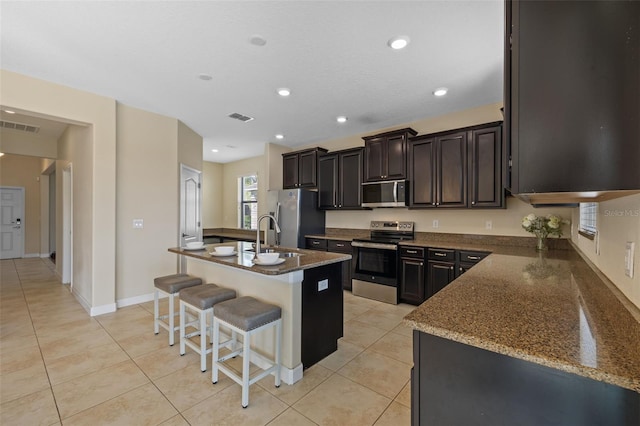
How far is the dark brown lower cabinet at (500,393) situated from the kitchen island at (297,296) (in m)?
1.15

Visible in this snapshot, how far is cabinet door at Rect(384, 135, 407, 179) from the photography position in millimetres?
4191

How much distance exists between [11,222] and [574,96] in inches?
448

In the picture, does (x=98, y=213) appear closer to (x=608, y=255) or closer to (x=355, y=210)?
(x=355, y=210)

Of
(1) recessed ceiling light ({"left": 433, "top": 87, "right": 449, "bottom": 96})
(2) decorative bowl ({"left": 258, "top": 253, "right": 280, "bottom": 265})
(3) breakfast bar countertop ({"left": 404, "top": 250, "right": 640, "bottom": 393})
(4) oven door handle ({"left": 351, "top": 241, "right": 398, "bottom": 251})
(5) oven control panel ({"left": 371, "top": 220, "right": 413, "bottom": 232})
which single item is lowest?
(4) oven door handle ({"left": 351, "top": 241, "right": 398, "bottom": 251})

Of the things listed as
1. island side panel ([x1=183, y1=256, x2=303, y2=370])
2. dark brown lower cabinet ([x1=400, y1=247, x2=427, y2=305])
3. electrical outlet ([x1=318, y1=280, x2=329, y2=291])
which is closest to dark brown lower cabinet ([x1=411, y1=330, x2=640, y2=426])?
island side panel ([x1=183, y1=256, x2=303, y2=370])

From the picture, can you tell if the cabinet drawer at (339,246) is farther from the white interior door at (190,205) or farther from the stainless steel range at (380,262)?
the white interior door at (190,205)

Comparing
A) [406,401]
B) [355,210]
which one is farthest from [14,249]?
[406,401]

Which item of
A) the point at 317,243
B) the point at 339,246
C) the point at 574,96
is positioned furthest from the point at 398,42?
the point at 317,243

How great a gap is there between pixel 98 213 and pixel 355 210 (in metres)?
3.84

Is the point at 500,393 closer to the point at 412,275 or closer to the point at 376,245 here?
the point at 412,275

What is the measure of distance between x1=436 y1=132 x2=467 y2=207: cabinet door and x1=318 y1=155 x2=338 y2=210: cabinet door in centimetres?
183

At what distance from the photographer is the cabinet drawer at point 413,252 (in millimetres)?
3811

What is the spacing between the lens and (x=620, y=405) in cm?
73

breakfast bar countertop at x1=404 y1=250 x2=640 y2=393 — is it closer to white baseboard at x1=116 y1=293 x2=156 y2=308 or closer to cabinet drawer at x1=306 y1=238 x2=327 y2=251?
cabinet drawer at x1=306 y1=238 x2=327 y2=251
